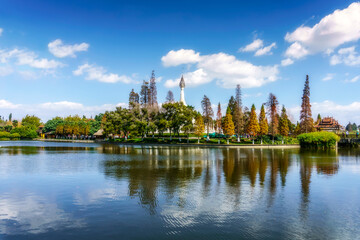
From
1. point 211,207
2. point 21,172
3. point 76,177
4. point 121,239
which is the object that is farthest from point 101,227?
point 21,172

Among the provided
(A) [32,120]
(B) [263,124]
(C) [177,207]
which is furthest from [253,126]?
(A) [32,120]

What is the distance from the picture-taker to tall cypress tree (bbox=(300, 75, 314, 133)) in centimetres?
7194

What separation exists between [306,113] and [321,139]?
1596 centimetres

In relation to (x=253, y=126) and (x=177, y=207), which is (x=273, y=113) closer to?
(x=253, y=126)

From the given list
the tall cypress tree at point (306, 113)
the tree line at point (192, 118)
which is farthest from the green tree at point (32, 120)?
the tall cypress tree at point (306, 113)

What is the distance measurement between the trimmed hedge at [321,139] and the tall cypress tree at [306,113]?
1174 cm

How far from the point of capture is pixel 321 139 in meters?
58.6

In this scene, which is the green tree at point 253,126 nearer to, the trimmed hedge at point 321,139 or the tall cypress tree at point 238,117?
the tall cypress tree at point 238,117

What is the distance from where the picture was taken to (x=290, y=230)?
343 inches

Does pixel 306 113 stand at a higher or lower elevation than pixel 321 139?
higher

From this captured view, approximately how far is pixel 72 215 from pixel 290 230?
7891mm

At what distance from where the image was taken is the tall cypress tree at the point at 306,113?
71938 mm

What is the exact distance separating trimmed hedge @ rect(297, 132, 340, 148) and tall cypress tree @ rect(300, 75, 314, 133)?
11737 millimetres

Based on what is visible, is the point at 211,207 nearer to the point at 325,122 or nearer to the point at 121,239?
the point at 121,239
